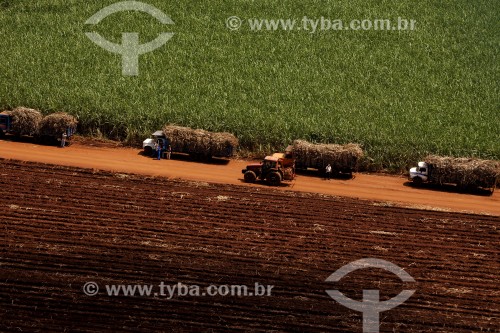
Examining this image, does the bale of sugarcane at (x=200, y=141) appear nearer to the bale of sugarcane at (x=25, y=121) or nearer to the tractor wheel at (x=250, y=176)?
the tractor wheel at (x=250, y=176)

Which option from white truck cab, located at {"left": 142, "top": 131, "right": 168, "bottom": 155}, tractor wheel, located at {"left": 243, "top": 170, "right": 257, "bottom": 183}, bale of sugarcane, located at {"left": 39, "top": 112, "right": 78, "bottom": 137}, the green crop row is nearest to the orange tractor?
tractor wheel, located at {"left": 243, "top": 170, "right": 257, "bottom": 183}

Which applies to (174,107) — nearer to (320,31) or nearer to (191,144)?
(191,144)

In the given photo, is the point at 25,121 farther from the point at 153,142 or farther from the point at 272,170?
the point at 272,170

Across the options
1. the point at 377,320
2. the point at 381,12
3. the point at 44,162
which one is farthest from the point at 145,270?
the point at 381,12

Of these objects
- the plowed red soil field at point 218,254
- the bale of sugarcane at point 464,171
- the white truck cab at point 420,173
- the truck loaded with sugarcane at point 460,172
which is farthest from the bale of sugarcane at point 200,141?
the bale of sugarcane at point 464,171

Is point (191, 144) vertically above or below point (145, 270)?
above

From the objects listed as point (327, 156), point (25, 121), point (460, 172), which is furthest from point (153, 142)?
point (460, 172)
